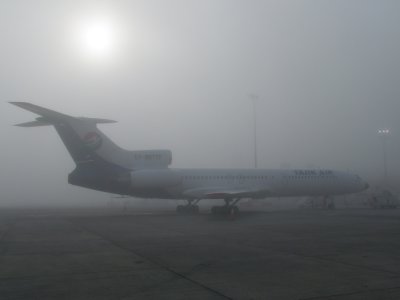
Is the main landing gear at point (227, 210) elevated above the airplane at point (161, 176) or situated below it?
below

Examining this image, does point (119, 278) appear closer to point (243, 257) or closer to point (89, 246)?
point (243, 257)

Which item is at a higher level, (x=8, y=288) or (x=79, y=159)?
(x=79, y=159)

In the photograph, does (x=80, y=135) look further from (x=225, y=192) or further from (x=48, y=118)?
(x=225, y=192)

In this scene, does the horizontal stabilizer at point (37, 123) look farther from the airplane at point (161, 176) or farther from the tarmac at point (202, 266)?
the tarmac at point (202, 266)

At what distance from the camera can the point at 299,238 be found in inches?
573

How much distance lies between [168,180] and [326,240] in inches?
694

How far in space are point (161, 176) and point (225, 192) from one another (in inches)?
183

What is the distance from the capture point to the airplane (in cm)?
2705

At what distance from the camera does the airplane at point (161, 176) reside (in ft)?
88.7

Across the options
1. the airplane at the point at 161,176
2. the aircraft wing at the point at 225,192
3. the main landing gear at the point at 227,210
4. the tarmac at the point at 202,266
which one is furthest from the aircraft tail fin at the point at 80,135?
the tarmac at the point at 202,266

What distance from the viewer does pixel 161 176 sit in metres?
30.0

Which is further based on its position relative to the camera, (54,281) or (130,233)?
(130,233)

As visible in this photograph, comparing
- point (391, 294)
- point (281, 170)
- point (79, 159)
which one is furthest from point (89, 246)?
point (281, 170)

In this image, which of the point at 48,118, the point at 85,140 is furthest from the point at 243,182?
the point at 48,118
